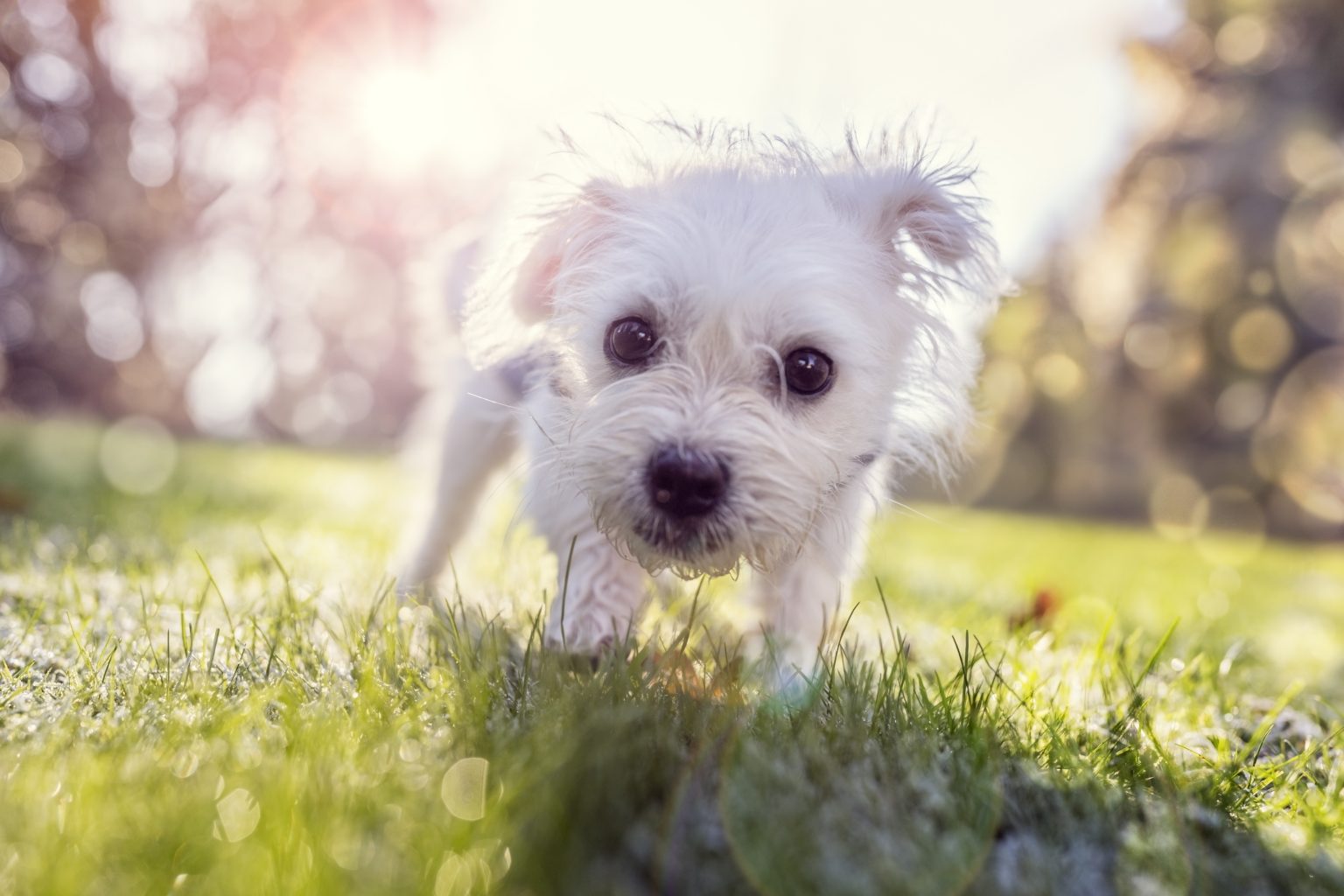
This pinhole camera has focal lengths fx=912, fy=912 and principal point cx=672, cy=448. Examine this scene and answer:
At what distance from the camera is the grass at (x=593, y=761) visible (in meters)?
1.54

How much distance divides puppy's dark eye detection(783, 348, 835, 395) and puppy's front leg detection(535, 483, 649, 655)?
2.63ft

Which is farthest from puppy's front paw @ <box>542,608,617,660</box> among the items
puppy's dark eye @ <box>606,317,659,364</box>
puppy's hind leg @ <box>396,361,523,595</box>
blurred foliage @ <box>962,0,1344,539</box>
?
blurred foliage @ <box>962,0,1344,539</box>

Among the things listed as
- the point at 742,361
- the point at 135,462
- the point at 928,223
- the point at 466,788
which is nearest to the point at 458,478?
the point at 742,361

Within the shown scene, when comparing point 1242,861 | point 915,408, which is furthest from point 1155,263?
point 1242,861

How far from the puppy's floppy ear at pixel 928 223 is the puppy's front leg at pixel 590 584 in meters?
1.42

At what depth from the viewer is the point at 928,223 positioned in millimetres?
3199

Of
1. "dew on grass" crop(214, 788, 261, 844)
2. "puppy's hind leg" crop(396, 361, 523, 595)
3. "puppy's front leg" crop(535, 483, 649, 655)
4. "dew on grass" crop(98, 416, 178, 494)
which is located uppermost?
"dew on grass" crop(214, 788, 261, 844)

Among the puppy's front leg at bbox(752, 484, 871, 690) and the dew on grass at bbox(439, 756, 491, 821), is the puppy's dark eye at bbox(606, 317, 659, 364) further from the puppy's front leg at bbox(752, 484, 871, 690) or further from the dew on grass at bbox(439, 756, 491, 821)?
the dew on grass at bbox(439, 756, 491, 821)

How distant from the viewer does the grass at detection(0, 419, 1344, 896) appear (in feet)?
5.06

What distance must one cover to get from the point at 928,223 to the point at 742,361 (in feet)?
3.21

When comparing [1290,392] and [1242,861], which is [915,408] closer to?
[1242,861]

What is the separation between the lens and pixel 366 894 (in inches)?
54.1

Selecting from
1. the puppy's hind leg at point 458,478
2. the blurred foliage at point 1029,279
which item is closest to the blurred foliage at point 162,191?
the blurred foliage at point 1029,279

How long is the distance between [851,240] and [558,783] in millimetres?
2075
